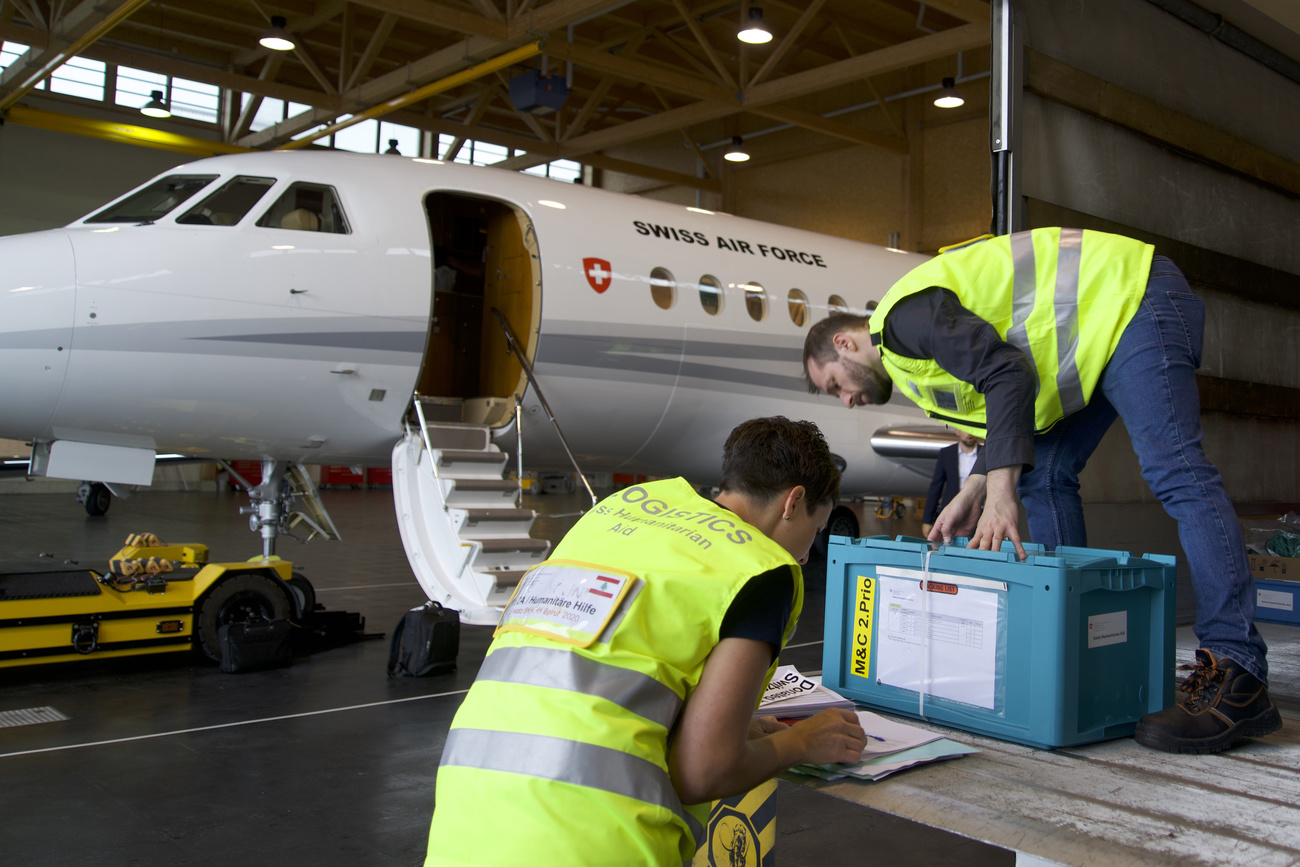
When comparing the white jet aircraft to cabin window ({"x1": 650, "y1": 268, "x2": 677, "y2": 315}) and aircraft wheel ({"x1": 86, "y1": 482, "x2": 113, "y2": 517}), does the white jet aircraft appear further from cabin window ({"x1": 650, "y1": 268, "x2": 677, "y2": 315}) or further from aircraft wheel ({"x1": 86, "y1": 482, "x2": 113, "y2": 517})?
aircraft wheel ({"x1": 86, "y1": 482, "x2": 113, "y2": 517})

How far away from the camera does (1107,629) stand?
1919 mm

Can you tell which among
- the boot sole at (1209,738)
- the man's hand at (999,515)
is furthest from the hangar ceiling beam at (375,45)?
the boot sole at (1209,738)

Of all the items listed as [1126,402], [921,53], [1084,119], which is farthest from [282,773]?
[921,53]

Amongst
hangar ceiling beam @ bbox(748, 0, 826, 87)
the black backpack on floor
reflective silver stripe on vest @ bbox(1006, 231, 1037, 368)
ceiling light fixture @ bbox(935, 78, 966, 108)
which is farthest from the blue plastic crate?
ceiling light fixture @ bbox(935, 78, 966, 108)

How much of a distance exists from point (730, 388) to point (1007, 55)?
406 centimetres

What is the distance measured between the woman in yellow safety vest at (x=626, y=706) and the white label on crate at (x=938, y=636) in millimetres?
554

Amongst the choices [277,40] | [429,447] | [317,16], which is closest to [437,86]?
[277,40]

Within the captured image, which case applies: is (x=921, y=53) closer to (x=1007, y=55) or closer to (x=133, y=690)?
(x=1007, y=55)

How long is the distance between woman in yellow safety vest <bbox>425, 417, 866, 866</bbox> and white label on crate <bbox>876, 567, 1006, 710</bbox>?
55cm

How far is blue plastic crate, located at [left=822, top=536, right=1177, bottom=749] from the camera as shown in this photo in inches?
71.7

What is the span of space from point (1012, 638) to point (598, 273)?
5.59m

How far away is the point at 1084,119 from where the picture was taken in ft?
15.3

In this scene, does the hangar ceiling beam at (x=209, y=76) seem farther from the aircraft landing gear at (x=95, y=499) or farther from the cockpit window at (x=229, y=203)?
the cockpit window at (x=229, y=203)

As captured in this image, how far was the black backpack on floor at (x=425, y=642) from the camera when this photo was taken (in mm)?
5645
